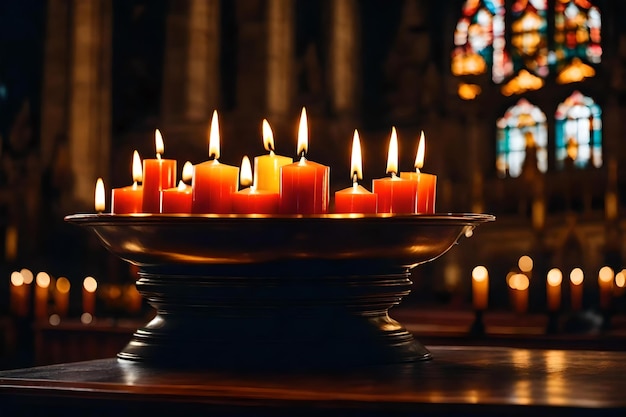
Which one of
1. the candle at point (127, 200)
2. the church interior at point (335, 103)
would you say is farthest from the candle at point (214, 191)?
the church interior at point (335, 103)

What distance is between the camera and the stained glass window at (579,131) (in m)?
12.1

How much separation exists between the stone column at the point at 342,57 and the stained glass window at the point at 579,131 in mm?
2390

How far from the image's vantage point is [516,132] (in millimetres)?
13078

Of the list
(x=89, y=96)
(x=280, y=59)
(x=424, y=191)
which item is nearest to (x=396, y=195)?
(x=424, y=191)

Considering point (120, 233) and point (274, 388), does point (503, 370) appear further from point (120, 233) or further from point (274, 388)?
point (120, 233)

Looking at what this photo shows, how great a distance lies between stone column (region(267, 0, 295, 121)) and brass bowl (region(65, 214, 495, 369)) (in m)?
11.3

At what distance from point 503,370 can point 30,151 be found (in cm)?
1292

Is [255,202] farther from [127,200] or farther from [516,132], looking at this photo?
[516,132]

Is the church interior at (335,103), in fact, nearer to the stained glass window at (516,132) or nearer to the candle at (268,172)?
the stained glass window at (516,132)

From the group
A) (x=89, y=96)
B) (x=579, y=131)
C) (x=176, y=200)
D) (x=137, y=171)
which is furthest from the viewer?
(x=89, y=96)

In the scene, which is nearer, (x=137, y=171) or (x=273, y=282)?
(x=273, y=282)

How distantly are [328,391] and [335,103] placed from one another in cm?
1200

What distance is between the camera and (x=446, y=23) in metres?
13.9

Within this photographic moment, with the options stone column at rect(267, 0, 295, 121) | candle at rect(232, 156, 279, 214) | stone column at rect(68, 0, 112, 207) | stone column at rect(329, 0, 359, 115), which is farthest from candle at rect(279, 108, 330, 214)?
stone column at rect(68, 0, 112, 207)
